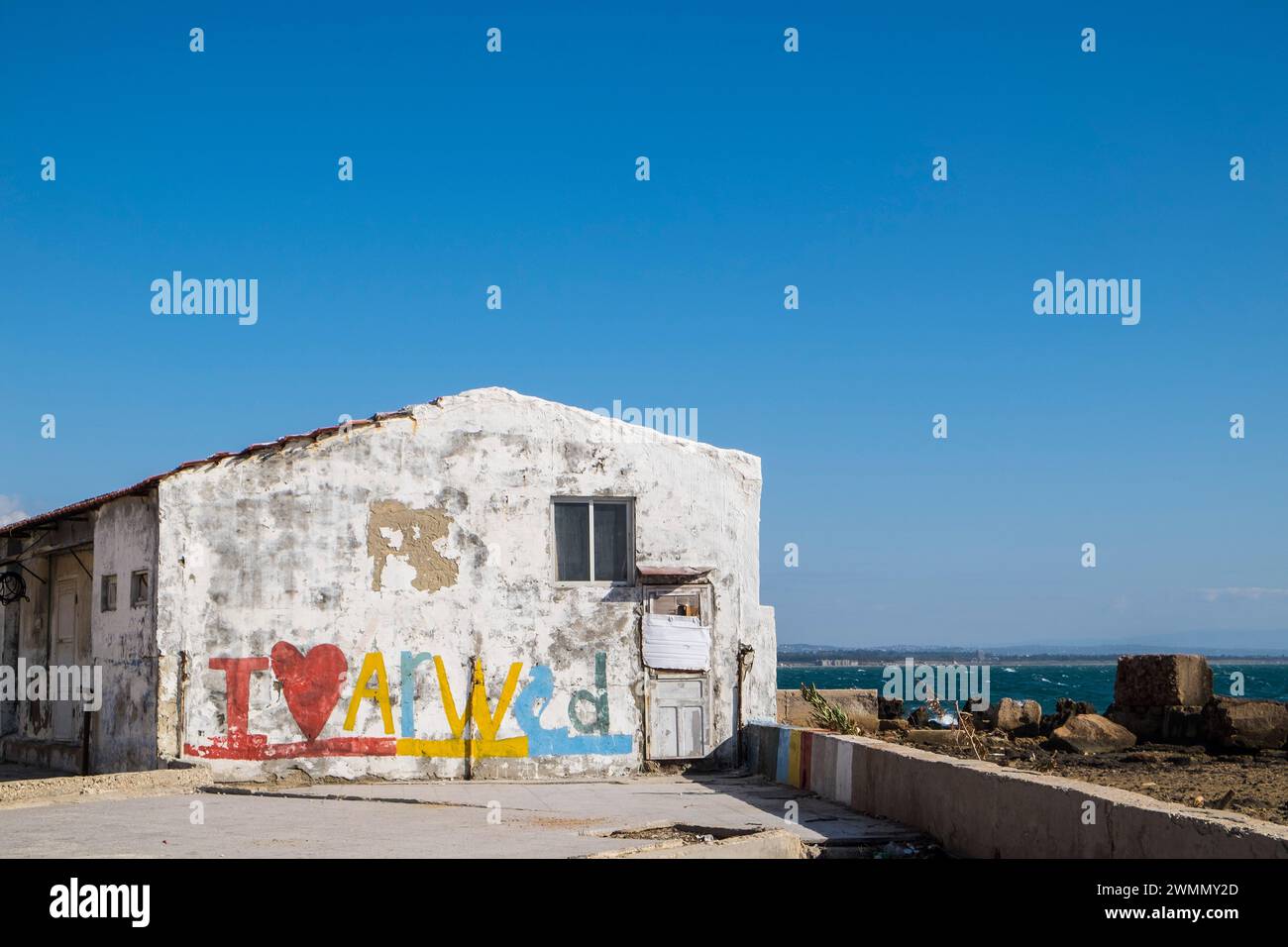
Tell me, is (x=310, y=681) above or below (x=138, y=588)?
below

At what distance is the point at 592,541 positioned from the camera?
64.1 ft

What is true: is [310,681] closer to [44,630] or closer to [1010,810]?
[44,630]

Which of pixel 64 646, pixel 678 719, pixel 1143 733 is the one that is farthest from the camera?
pixel 1143 733

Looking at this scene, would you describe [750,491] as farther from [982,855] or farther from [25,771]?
[25,771]

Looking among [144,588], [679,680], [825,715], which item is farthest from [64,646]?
[825,715]

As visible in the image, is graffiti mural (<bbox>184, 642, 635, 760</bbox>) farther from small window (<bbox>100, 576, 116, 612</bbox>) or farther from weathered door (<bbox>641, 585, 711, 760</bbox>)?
small window (<bbox>100, 576, 116, 612</bbox>)

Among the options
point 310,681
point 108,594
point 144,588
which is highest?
point 144,588

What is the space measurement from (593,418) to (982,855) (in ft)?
33.4

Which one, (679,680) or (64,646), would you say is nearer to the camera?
(679,680)

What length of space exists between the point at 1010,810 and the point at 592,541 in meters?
9.92
